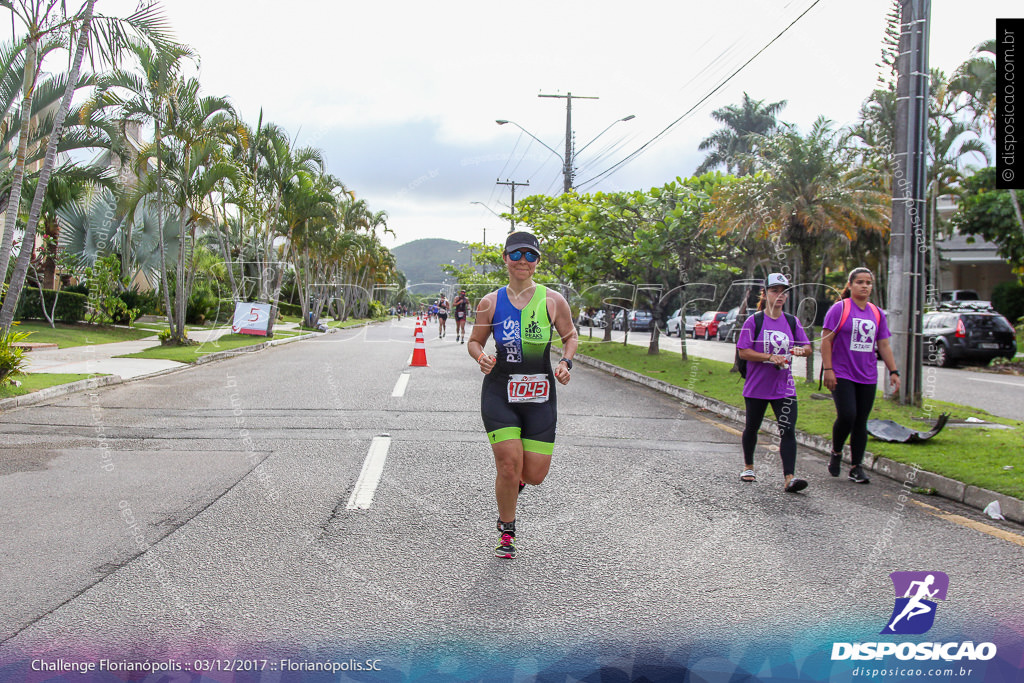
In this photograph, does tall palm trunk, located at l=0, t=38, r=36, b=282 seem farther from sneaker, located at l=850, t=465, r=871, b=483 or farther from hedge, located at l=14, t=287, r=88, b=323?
hedge, located at l=14, t=287, r=88, b=323

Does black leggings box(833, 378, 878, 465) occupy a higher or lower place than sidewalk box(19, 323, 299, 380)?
higher

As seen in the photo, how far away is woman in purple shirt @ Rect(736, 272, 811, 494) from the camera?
21.4 feet

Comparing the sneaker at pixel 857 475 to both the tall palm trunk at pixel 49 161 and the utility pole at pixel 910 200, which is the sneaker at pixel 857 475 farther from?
the tall palm trunk at pixel 49 161

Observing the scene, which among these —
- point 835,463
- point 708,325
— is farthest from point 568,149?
point 835,463

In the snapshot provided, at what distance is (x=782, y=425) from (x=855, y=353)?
91 cm

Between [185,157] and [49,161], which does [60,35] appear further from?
[185,157]

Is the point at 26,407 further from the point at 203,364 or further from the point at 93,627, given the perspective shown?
the point at 93,627

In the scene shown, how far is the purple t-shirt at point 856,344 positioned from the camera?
6.70 metres

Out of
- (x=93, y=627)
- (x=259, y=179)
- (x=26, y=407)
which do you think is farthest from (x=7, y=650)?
(x=259, y=179)

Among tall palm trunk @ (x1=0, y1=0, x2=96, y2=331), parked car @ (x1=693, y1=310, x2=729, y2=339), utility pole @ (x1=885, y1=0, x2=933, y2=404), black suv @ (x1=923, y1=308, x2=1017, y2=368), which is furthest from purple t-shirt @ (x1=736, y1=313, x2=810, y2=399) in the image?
parked car @ (x1=693, y1=310, x2=729, y2=339)

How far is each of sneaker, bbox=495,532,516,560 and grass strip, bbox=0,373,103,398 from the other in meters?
8.95

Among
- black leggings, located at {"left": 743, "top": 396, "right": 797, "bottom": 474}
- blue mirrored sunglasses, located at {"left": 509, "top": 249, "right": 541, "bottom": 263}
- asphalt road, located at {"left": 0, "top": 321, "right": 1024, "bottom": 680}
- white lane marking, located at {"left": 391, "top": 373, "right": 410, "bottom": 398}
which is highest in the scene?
blue mirrored sunglasses, located at {"left": 509, "top": 249, "right": 541, "bottom": 263}

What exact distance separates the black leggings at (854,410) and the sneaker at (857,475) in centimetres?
5

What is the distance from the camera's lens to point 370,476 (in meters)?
6.71
